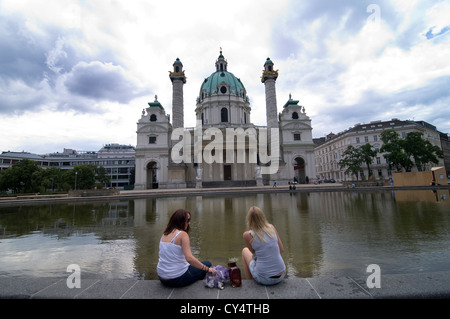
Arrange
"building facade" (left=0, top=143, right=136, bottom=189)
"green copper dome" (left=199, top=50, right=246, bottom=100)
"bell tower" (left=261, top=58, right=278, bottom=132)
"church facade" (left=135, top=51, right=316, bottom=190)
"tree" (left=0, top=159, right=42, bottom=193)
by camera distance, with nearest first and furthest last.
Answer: "tree" (left=0, top=159, right=42, bottom=193) → "church facade" (left=135, top=51, right=316, bottom=190) → "bell tower" (left=261, top=58, right=278, bottom=132) → "green copper dome" (left=199, top=50, right=246, bottom=100) → "building facade" (left=0, top=143, right=136, bottom=189)

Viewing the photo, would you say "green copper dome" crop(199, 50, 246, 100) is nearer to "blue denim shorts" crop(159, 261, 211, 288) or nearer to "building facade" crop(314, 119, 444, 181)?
"building facade" crop(314, 119, 444, 181)

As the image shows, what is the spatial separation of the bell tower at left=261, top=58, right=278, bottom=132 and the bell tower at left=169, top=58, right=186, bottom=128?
58.5ft

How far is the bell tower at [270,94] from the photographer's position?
161 ft

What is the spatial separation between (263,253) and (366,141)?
64507 millimetres

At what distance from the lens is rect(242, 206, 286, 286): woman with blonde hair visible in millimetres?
3219

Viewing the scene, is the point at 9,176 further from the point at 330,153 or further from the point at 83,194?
the point at 330,153

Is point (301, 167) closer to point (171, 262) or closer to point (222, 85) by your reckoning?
point (222, 85)

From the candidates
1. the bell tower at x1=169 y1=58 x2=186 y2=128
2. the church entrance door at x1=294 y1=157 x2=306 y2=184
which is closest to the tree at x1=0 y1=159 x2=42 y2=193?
the bell tower at x1=169 y1=58 x2=186 y2=128

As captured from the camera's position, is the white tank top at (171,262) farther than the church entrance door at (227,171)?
No

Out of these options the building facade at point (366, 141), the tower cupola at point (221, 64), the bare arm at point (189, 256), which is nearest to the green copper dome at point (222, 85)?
the tower cupola at point (221, 64)

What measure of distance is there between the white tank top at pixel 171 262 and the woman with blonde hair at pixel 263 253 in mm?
993

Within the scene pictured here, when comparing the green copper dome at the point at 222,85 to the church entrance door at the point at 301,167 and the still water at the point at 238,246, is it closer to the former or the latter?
the church entrance door at the point at 301,167

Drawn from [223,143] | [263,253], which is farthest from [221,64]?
[263,253]
